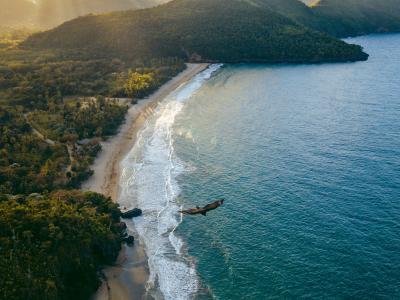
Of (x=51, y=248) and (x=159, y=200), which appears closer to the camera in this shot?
(x=51, y=248)

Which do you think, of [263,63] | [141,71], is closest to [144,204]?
[141,71]

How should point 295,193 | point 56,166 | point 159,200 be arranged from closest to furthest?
point 295,193 < point 159,200 < point 56,166

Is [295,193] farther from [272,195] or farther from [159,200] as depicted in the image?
[159,200]

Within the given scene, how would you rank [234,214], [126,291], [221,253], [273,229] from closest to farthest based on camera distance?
1. [126,291]
2. [221,253]
3. [273,229]
4. [234,214]

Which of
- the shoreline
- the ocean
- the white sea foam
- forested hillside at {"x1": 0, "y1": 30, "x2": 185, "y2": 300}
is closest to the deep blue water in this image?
the ocean

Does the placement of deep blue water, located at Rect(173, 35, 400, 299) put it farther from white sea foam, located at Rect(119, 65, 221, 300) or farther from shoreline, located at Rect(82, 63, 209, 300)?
shoreline, located at Rect(82, 63, 209, 300)

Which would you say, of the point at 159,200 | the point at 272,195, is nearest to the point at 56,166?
the point at 159,200

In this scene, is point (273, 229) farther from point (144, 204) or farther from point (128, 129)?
point (128, 129)
